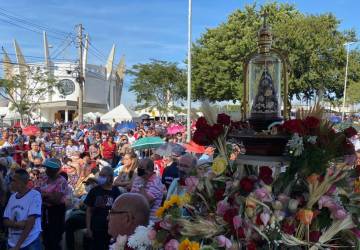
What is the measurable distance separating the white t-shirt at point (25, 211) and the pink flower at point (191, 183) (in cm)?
265

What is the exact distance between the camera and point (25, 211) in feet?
16.6

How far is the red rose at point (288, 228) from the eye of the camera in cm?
265

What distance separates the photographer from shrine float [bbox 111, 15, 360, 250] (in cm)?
268

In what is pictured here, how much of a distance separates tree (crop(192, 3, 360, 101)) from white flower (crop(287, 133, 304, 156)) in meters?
27.8

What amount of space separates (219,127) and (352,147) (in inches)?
33.8

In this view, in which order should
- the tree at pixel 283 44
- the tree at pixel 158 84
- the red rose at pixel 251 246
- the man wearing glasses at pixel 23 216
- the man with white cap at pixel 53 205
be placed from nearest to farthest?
1. the red rose at pixel 251 246
2. the man wearing glasses at pixel 23 216
3. the man with white cap at pixel 53 205
4. the tree at pixel 283 44
5. the tree at pixel 158 84

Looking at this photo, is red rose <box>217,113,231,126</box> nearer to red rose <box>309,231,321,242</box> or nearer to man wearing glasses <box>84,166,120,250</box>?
red rose <box>309,231,321,242</box>

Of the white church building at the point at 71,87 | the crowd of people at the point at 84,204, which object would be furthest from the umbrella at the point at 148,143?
the white church building at the point at 71,87

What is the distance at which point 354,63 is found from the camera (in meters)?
35.9

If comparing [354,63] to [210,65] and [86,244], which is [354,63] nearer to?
[210,65]

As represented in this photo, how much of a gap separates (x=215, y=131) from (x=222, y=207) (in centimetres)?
51

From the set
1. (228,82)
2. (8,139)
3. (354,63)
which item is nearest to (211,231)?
(8,139)

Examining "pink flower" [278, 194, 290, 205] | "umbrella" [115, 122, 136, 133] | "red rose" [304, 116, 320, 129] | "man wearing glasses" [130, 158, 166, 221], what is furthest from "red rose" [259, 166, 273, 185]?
"umbrella" [115, 122, 136, 133]

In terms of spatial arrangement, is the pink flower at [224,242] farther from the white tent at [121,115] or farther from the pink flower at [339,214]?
the white tent at [121,115]
